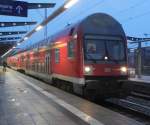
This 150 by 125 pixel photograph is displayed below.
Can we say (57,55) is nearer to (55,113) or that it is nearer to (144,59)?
(55,113)

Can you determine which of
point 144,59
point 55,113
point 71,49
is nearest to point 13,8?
point 144,59

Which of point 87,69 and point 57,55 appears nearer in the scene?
point 87,69

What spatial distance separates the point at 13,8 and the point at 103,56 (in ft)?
41.3

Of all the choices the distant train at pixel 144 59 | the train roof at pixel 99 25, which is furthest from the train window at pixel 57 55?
the distant train at pixel 144 59

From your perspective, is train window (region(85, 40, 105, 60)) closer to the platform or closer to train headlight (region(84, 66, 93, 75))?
train headlight (region(84, 66, 93, 75))

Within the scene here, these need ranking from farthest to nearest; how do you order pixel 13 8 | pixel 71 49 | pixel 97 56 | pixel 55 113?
pixel 13 8 → pixel 71 49 → pixel 97 56 → pixel 55 113

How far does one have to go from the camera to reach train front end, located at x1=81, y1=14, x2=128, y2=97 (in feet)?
52.5

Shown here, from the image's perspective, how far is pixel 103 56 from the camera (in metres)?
16.4

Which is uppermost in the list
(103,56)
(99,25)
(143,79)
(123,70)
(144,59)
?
(99,25)

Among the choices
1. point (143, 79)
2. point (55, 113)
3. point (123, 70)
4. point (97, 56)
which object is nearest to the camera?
point (55, 113)

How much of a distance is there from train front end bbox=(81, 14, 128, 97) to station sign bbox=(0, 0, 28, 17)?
1154 cm

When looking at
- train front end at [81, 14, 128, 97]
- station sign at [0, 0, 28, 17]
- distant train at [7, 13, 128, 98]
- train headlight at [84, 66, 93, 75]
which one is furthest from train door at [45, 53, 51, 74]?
train headlight at [84, 66, 93, 75]

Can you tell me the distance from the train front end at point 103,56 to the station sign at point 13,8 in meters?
11.5

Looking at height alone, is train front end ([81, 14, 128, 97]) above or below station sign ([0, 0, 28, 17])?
below
